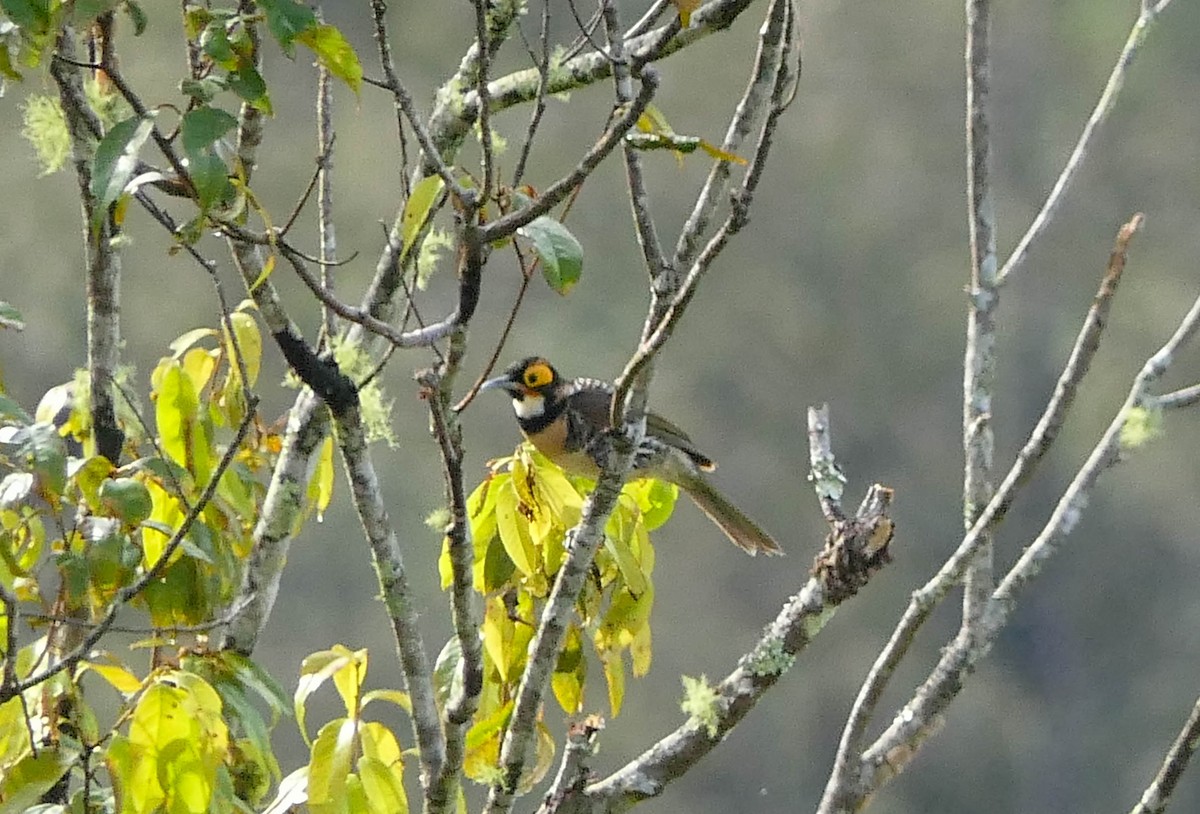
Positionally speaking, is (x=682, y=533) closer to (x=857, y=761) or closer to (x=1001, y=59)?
(x=1001, y=59)

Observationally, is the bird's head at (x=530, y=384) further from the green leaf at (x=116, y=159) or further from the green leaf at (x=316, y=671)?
the green leaf at (x=116, y=159)

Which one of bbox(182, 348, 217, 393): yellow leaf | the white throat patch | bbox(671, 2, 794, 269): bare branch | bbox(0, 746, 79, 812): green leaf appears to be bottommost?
bbox(0, 746, 79, 812): green leaf

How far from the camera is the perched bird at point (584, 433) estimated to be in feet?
10.1

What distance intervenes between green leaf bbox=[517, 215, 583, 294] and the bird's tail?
1693 mm

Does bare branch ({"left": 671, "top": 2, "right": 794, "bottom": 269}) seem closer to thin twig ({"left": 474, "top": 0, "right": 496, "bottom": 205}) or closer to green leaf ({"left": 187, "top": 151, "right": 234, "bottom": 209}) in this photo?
thin twig ({"left": 474, "top": 0, "right": 496, "bottom": 205})

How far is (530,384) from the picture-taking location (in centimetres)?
333

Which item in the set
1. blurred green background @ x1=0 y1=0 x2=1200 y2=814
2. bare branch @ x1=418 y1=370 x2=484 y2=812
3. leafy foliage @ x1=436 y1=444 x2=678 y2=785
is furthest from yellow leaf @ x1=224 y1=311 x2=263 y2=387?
blurred green background @ x1=0 y1=0 x2=1200 y2=814

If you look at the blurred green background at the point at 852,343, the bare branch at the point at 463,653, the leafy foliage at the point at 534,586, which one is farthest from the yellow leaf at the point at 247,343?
the blurred green background at the point at 852,343

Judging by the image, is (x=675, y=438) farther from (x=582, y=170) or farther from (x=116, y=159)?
(x=116, y=159)

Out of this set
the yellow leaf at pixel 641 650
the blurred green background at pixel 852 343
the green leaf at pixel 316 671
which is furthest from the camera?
the blurred green background at pixel 852 343

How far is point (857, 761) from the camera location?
1.83 m

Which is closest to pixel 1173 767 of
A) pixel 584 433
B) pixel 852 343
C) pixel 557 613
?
pixel 557 613

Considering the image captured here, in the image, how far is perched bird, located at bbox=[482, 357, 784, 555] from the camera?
3082 mm

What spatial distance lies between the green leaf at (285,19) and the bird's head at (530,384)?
6.10 feet
